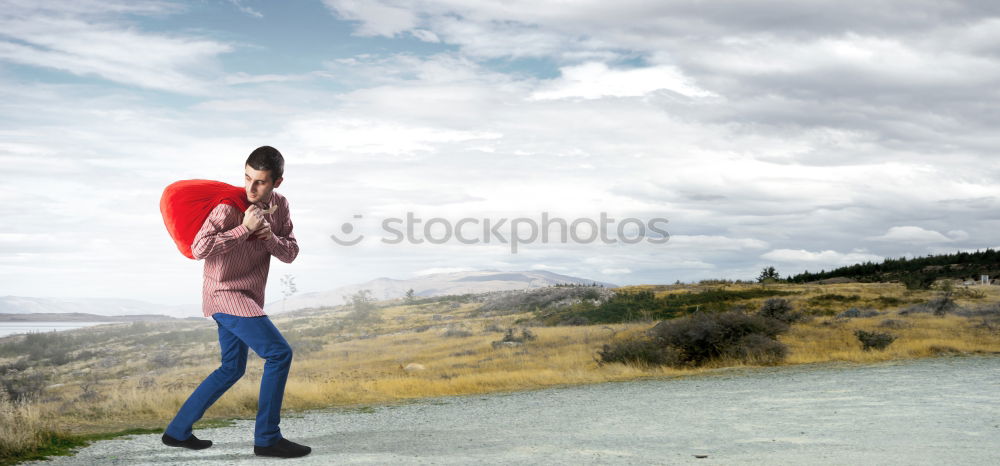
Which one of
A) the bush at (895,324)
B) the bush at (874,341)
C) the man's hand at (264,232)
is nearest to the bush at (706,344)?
the bush at (874,341)

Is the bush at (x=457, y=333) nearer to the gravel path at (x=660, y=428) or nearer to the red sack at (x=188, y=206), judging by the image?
the gravel path at (x=660, y=428)

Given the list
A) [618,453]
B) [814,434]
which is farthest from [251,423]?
[814,434]

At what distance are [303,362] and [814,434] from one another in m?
20.9

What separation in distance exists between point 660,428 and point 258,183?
5.07 meters

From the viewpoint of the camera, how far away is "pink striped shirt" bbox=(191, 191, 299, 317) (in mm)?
6141

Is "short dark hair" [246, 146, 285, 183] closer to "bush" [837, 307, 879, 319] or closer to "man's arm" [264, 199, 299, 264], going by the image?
"man's arm" [264, 199, 299, 264]

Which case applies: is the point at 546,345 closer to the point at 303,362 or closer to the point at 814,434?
the point at 303,362

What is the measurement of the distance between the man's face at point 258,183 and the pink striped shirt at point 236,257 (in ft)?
0.36

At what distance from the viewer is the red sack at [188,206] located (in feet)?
20.9

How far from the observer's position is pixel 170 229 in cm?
641

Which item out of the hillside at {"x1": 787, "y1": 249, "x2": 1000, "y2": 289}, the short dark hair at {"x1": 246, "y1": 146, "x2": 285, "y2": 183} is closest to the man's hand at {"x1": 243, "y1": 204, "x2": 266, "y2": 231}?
the short dark hair at {"x1": 246, "y1": 146, "x2": 285, "y2": 183}

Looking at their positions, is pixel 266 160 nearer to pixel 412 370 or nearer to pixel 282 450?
pixel 282 450

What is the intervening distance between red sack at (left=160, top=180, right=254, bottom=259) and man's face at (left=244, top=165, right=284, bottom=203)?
22 centimetres

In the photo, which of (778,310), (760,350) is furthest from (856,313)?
(760,350)
